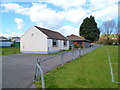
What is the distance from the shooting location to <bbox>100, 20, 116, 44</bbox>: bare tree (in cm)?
5294

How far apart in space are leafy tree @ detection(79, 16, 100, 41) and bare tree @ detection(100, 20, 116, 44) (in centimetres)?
1075

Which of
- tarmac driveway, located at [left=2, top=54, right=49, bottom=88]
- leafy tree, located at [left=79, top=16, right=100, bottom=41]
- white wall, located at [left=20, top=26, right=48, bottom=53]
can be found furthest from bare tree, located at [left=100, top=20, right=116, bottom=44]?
tarmac driveway, located at [left=2, top=54, right=49, bottom=88]

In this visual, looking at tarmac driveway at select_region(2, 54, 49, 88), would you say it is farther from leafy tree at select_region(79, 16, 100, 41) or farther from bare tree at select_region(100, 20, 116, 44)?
bare tree at select_region(100, 20, 116, 44)

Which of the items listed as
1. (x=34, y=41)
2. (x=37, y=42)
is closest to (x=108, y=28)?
(x=37, y=42)

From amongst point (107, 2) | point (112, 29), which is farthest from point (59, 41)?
point (112, 29)

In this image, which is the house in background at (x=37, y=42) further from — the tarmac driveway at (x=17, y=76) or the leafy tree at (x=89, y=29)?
the leafy tree at (x=89, y=29)

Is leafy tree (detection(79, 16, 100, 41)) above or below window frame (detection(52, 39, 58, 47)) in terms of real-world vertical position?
above

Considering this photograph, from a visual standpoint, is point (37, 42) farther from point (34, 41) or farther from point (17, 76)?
point (17, 76)

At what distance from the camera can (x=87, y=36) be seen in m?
44.9

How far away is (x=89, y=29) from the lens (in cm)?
4453

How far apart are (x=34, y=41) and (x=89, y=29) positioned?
1229 inches

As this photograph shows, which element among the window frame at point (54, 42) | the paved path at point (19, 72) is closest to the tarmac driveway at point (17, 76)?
the paved path at point (19, 72)

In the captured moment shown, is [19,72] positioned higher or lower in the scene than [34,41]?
lower

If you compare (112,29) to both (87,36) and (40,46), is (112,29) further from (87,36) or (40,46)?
(40,46)
